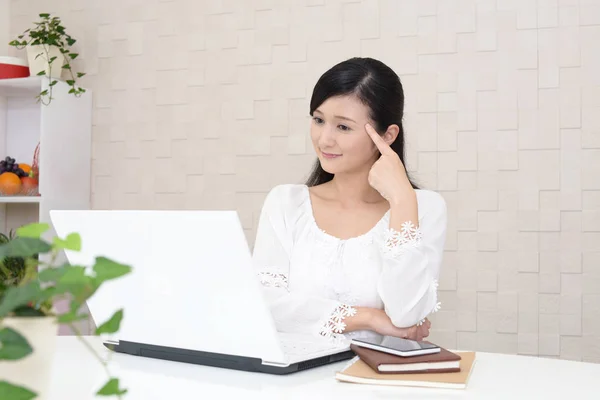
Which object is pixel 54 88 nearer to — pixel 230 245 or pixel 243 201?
pixel 243 201

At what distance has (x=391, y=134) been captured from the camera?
2.18 metres

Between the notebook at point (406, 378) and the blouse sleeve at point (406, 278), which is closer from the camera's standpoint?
the notebook at point (406, 378)

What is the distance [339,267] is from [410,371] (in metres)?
0.83

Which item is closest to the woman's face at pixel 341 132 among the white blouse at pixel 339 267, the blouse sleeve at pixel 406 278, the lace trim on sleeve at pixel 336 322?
the white blouse at pixel 339 267

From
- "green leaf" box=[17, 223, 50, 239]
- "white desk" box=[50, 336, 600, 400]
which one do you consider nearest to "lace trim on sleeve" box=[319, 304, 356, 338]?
"white desk" box=[50, 336, 600, 400]

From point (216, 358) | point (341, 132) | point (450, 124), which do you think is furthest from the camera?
point (450, 124)

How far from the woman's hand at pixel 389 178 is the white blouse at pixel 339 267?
0.35ft

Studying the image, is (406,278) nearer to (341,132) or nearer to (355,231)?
(355,231)

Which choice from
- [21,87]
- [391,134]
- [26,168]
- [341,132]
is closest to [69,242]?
[341,132]

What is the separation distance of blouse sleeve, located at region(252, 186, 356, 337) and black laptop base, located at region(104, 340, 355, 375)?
15.5 inches

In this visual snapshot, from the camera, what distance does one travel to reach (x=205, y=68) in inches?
131

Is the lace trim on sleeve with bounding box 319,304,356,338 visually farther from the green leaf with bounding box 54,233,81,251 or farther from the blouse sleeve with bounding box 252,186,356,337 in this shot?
the green leaf with bounding box 54,233,81,251

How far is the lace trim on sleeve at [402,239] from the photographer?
1838 millimetres

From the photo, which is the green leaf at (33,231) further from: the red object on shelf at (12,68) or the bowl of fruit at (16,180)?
the red object on shelf at (12,68)
